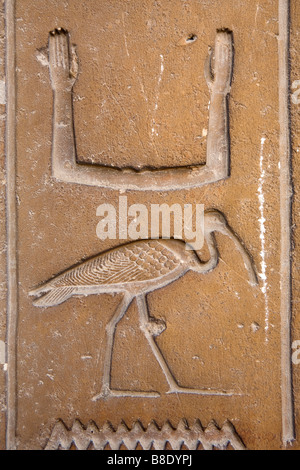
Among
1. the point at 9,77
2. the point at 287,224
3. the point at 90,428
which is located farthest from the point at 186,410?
the point at 9,77

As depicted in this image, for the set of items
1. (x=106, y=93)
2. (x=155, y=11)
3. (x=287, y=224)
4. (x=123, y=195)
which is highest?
(x=155, y=11)

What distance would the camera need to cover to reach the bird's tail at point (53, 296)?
1.83 meters

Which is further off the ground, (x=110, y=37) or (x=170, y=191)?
(x=110, y=37)

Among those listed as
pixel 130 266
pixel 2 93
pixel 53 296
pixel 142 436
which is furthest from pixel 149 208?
pixel 142 436

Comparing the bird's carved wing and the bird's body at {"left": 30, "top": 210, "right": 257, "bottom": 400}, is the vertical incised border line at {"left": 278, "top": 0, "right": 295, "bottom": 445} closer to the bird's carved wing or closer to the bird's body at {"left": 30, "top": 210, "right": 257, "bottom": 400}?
the bird's body at {"left": 30, "top": 210, "right": 257, "bottom": 400}

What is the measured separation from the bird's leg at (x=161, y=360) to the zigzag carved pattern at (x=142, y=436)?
5.8 inches

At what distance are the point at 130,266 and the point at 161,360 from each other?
0.49m

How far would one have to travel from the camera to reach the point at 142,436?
1882 mm

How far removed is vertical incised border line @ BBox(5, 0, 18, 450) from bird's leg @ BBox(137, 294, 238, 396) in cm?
62

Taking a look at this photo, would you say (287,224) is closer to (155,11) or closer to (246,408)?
(246,408)

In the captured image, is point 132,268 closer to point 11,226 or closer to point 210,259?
point 210,259

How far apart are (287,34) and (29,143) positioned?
4.25ft

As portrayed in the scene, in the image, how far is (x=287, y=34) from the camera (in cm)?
176

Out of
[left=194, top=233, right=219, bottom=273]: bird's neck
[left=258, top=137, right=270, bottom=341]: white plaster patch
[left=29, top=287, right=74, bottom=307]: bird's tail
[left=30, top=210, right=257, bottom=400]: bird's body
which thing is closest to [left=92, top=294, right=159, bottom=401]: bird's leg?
[left=30, top=210, right=257, bottom=400]: bird's body
